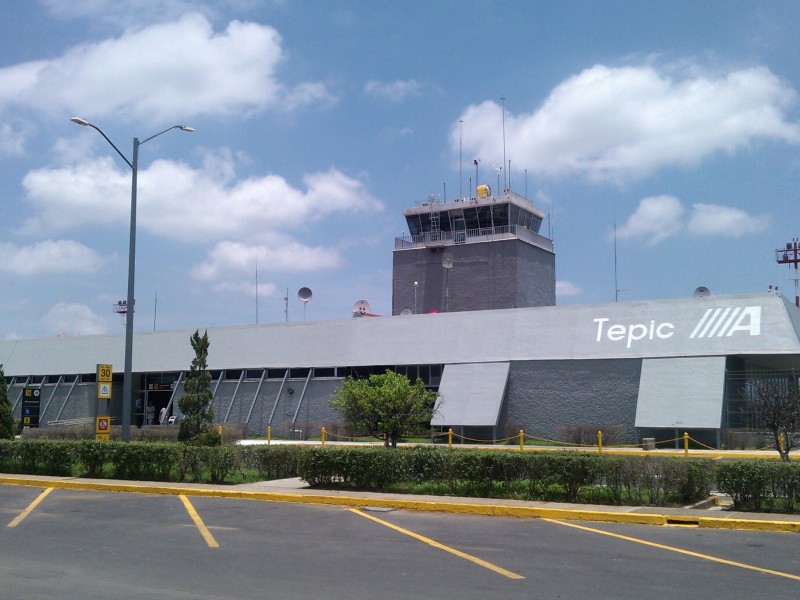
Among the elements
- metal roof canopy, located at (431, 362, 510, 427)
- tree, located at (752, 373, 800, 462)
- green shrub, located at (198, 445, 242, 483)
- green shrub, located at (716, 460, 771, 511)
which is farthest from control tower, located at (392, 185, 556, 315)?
green shrub, located at (716, 460, 771, 511)

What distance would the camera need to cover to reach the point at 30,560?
416 inches

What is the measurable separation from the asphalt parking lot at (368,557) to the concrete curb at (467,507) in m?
0.27

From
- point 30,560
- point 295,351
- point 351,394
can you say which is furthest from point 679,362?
point 30,560

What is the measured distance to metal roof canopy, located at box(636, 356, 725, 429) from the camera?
29.2 meters

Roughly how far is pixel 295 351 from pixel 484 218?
21.0 meters

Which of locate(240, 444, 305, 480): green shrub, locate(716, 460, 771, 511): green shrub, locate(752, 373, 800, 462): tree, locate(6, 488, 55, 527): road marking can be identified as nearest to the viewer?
locate(6, 488, 55, 527): road marking

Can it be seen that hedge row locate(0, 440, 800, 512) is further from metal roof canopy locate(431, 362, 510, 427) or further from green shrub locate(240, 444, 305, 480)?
metal roof canopy locate(431, 362, 510, 427)

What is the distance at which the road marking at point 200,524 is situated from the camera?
39.6 ft

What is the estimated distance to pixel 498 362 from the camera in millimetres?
35406

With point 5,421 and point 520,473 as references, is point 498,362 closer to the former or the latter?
point 520,473

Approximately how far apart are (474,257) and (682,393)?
91.9 ft

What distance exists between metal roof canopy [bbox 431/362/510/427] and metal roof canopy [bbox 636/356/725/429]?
19.5 ft

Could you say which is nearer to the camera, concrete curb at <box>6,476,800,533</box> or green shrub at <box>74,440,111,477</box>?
concrete curb at <box>6,476,800,533</box>

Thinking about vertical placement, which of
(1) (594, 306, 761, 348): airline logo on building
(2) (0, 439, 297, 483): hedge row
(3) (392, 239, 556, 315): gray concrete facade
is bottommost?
(2) (0, 439, 297, 483): hedge row
